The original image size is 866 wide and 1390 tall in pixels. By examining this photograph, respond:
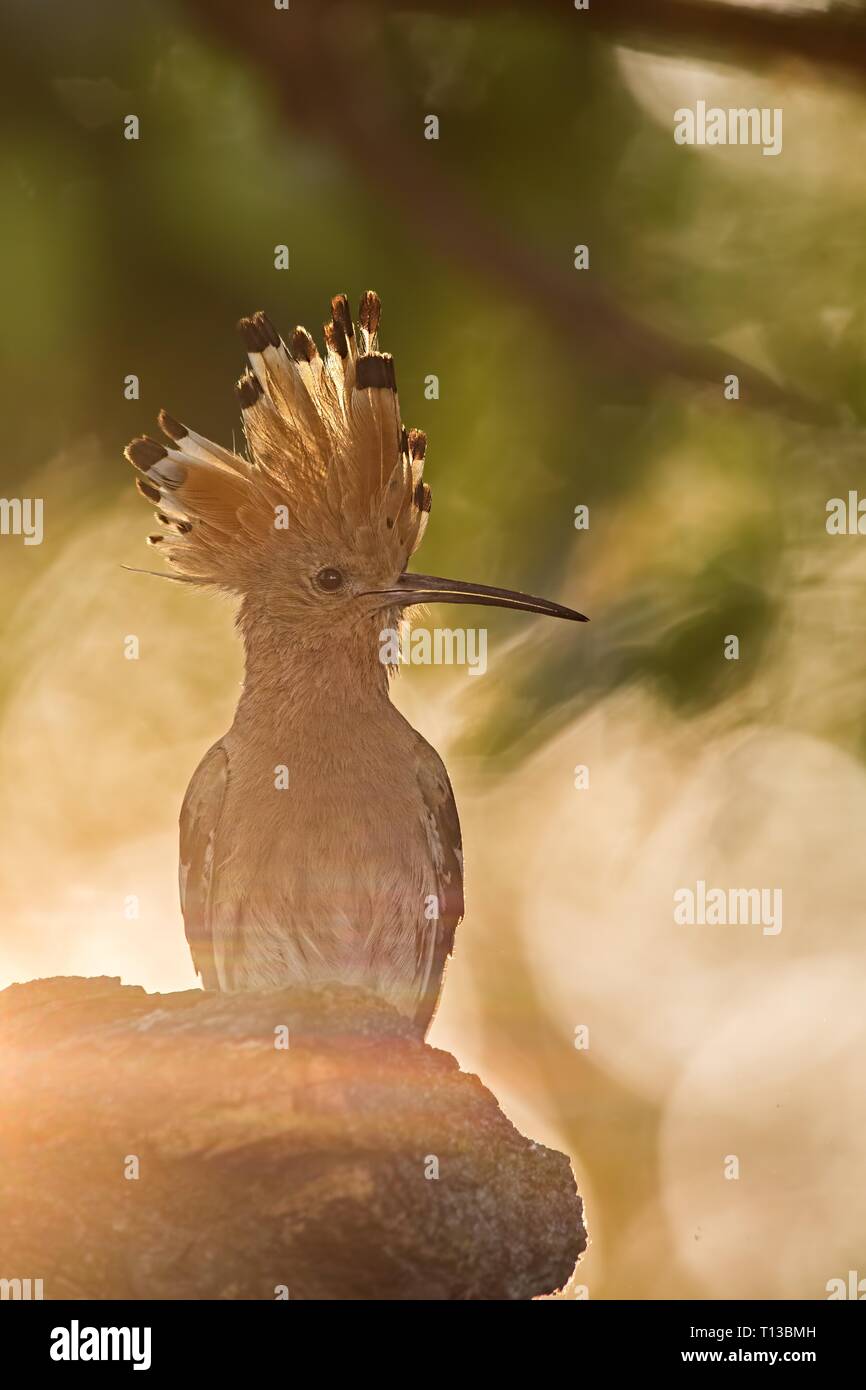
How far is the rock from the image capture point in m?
3.33

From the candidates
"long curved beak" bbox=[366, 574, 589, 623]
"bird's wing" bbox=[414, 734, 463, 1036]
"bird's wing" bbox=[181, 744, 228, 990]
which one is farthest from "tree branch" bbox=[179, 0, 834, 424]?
"bird's wing" bbox=[181, 744, 228, 990]

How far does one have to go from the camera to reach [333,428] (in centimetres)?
481

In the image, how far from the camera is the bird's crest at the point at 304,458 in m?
4.76

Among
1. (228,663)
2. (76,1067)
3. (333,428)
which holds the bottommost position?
(76,1067)

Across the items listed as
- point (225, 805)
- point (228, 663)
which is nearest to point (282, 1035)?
point (225, 805)

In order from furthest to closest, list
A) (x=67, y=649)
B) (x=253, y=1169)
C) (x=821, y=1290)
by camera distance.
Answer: (x=67, y=649)
(x=821, y=1290)
(x=253, y=1169)

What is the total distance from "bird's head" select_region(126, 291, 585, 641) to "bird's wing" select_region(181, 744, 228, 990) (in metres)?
0.55

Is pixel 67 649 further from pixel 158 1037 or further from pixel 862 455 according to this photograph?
pixel 862 455

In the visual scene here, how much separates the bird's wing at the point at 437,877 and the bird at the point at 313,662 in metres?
0.01

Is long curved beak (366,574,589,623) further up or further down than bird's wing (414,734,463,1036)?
further up

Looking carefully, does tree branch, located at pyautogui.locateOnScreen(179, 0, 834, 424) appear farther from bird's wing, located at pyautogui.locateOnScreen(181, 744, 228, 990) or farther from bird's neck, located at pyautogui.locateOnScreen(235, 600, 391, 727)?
bird's wing, located at pyautogui.locateOnScreen(181, 744, 228, 990)

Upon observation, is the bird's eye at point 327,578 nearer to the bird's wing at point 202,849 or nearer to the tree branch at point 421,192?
the bird's wing at point 202,849

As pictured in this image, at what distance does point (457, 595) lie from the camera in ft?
16.1

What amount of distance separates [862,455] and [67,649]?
9.37 feet
